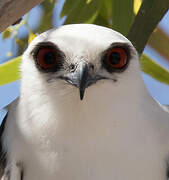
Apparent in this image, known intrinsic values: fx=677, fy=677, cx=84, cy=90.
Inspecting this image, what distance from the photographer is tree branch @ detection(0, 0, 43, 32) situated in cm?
446

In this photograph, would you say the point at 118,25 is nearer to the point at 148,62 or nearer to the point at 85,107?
the point at 148,62

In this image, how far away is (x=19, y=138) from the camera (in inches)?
196

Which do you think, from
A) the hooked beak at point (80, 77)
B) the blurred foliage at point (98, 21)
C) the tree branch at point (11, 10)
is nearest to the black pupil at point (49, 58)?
the hooked beak at point (80, 77)

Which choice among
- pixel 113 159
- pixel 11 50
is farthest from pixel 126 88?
pixel 11 50

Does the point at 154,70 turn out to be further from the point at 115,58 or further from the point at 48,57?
the point at 48,57

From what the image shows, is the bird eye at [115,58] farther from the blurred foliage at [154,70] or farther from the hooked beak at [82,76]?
the blurred foliage at [154,70]

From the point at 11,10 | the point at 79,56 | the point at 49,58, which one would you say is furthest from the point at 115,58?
the point at 11,10

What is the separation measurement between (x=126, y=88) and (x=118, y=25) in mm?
1027

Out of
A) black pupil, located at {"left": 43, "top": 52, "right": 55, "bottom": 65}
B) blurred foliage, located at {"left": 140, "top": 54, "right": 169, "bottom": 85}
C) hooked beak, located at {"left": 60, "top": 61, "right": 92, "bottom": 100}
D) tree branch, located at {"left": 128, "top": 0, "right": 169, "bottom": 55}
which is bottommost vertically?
blurred foliage, located at {"left": 140, "top": 54, "right": 169, "bottom": 85}

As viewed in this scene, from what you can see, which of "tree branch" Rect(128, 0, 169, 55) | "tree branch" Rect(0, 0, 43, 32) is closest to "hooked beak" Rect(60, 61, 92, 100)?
"tree branch" Rect(0, 0, 43, 32)

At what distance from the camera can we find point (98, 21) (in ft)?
20.3

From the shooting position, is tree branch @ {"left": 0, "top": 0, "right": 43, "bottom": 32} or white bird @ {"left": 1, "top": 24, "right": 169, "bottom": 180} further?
white bird @ {"left": 1, "top": 24, "right": 169, "bottom": 180}

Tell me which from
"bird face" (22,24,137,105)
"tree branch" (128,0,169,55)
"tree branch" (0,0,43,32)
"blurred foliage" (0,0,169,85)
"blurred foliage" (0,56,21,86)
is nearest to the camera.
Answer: "tree branch" (0,0,43,32)

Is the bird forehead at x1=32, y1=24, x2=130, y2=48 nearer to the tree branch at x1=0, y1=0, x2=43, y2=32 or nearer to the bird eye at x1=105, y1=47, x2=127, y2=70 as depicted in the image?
the bird eye at x1=105, y1=47, x2=127, y2=70
